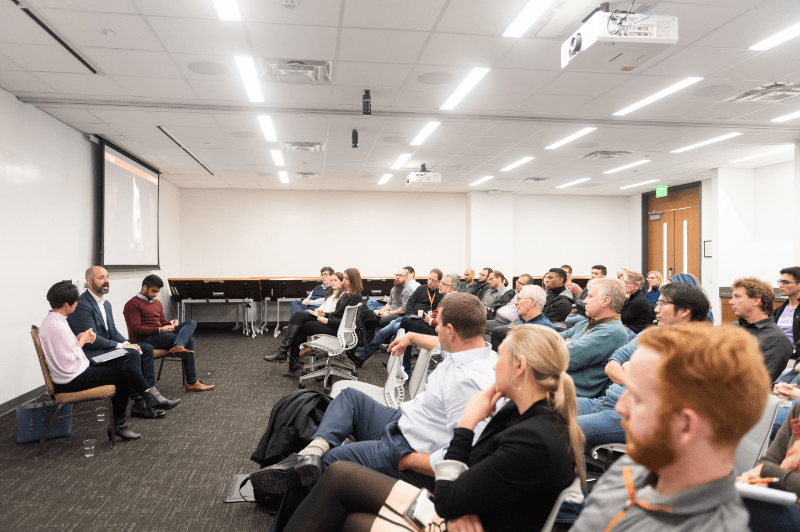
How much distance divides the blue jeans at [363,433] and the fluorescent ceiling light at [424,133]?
4.44 meters

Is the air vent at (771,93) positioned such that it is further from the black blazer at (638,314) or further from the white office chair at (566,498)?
the white office chair at (566,498)

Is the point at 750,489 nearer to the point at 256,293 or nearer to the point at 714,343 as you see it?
the point at 714,343

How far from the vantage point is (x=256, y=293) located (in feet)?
33.8

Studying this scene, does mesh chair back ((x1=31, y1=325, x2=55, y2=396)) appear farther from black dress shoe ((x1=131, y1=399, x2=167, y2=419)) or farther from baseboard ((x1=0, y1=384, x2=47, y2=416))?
baseboard ((x1=0, y1=384, x2=47, y2=416))

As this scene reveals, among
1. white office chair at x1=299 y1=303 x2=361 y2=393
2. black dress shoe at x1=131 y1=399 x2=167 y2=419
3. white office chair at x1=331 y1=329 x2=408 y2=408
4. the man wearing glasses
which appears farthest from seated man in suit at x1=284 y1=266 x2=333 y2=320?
the man wearing glasses

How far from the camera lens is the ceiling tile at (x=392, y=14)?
3.30 m

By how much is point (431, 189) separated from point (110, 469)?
961 cm

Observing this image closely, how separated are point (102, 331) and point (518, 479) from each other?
4.28 meters

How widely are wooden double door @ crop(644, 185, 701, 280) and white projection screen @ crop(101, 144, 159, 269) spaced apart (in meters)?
10.6

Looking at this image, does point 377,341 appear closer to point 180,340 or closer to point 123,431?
point 180,340

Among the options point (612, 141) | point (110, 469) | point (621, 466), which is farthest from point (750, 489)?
point (612, 141)

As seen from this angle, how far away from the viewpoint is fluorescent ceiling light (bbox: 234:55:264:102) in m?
4.31

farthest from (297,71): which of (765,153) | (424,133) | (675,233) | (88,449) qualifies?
(675,233)

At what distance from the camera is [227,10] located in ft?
11.2
